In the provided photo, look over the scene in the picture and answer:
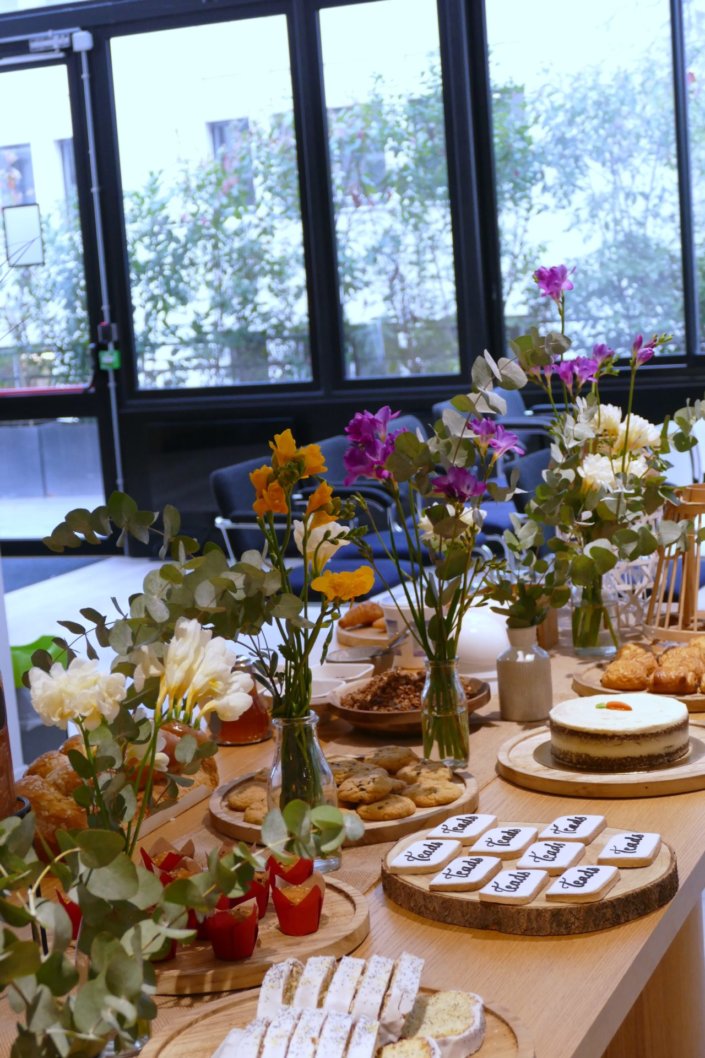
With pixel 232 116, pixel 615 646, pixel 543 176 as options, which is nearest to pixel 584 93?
pixel 543 176

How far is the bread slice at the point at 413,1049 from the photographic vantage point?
1008 millimetres

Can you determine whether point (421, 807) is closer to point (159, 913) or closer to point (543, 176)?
point (159, 913)

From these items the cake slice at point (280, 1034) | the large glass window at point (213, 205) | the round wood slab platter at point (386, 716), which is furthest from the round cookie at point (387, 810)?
the large glass window at point (213, 205)

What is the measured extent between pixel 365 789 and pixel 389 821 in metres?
0.06

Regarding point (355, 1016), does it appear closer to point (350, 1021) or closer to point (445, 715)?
point (350, 1021)

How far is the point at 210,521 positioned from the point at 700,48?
3876 mm

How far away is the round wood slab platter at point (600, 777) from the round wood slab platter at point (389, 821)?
8 cm

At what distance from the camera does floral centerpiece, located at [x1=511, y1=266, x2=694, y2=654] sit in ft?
7.09

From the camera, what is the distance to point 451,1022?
1.07 meters

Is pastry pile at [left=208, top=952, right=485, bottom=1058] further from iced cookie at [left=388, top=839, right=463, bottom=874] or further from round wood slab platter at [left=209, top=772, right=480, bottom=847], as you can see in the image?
round wood slab platter at [left=209, top=772, right=480, bottom=847]

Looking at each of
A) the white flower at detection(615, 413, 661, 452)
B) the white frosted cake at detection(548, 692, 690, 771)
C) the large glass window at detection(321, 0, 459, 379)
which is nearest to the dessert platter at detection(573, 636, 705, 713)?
the white frosted cake at detection(548, 692, 690, 771)

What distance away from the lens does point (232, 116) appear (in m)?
8.36

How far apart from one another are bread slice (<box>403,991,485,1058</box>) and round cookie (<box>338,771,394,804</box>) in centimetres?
50

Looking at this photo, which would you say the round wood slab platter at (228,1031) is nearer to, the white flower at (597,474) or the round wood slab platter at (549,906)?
the round wood slab platter at (549,906)
